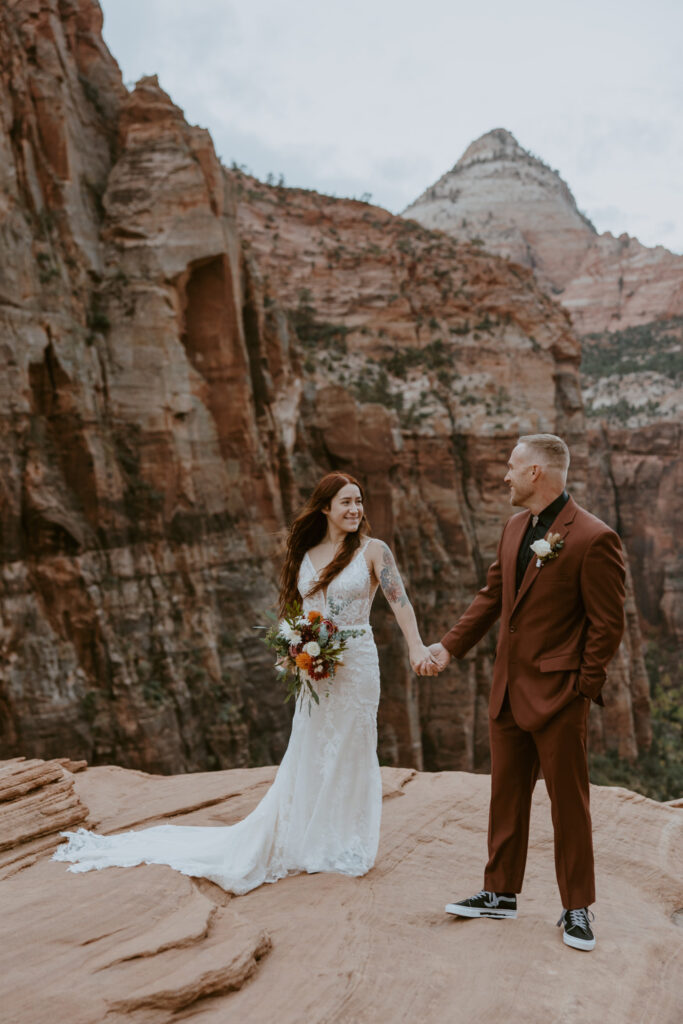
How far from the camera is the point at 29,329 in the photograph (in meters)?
15.5

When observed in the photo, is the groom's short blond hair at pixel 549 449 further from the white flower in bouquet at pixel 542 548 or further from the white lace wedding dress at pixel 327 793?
the white lace wedding dress at pixel 327 793

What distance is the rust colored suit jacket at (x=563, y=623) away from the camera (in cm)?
375

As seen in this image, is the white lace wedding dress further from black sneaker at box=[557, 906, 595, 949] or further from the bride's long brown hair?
black sneaker at box=[557, 906, 595, 949]

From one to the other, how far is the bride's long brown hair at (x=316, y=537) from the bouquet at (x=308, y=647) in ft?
0.59

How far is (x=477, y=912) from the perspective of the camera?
411 centimetres

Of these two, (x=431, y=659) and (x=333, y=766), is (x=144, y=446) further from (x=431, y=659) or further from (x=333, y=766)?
(x=431, y=659)

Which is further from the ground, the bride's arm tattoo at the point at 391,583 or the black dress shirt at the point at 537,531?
the black dress shirt at the point at 537,531

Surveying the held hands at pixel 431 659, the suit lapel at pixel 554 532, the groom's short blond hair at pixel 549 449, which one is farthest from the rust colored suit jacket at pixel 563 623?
the held hands at pixel 431 659

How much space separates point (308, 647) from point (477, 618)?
97 centimetres

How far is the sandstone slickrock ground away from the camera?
324cm

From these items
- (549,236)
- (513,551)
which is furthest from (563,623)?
(549,236)

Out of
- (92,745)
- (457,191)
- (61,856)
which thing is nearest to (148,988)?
(61,856)

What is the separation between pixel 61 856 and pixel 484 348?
33.2 metres

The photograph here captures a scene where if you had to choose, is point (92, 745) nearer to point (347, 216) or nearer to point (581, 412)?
point (581, 412)
